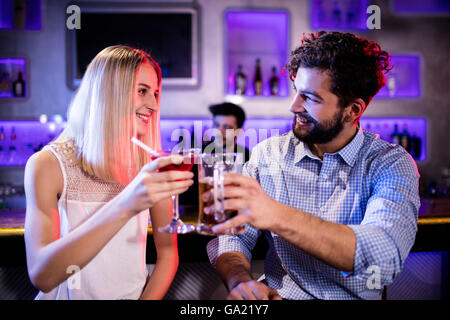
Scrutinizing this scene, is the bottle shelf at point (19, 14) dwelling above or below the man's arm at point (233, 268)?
above

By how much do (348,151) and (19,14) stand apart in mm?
3539

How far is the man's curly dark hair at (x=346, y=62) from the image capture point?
4.81 ft

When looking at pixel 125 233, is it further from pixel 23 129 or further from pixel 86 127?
pixel 23 129

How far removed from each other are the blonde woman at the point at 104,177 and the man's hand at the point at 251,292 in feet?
1.20

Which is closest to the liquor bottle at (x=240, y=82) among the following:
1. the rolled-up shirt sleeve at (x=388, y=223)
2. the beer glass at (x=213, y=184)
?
the rolled-up shirt sleeve at (x=388, y=223)

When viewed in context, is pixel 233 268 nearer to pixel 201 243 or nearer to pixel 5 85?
pixel 201 243

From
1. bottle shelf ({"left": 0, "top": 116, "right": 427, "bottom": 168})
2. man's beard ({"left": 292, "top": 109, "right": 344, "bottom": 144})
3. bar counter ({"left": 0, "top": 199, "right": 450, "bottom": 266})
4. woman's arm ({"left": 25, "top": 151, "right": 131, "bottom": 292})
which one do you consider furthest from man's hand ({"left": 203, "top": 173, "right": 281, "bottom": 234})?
bottle shelf ({"left": 0, "top": 116, "right": 427, "bottom": 168})

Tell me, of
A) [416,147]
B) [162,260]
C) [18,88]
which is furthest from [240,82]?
[162,260]

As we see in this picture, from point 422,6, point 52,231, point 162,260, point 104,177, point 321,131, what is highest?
point 422,6

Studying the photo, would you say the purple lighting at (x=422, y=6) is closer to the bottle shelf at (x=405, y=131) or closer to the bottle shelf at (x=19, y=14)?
the bottle shelf at (x=405, y=131)

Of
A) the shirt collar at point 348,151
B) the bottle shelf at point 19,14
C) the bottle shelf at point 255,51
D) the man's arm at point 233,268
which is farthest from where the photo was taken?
the bottle shelf at point 255,51

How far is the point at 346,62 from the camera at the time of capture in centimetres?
147

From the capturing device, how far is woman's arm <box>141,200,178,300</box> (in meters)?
1.29

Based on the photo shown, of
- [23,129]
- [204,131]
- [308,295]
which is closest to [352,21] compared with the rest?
[204,131]
